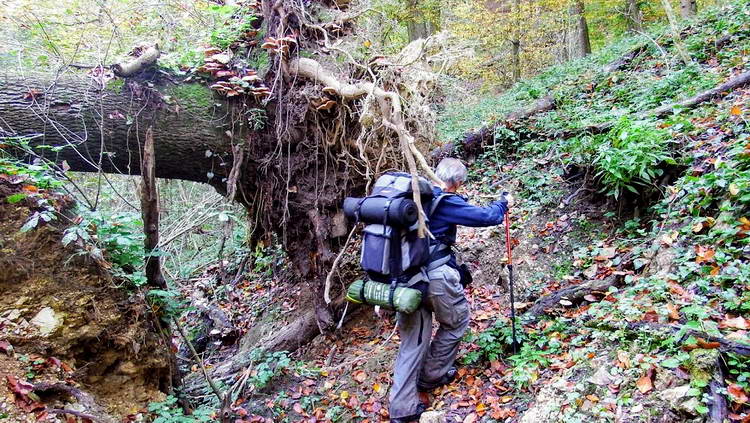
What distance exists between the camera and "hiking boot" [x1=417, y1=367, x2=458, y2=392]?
15.1ft

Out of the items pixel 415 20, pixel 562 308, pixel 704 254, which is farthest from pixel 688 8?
pixel 562 308

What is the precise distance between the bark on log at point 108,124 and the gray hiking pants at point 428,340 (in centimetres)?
351

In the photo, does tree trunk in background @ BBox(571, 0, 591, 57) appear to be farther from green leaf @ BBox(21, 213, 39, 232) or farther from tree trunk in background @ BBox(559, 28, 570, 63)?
green leaf @ BBox(21, 213, 39, 232)

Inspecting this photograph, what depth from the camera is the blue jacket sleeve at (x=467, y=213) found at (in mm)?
4090

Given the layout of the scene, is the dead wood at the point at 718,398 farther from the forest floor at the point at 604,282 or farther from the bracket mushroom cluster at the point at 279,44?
the bracket mushroom cluster at the point at 279,44

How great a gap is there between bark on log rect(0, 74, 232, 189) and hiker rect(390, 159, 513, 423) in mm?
3302

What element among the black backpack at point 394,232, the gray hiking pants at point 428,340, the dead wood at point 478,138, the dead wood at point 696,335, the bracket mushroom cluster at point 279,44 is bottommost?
the gray hiking pants at point 428,340

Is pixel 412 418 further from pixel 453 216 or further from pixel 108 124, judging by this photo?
pixel 108 124

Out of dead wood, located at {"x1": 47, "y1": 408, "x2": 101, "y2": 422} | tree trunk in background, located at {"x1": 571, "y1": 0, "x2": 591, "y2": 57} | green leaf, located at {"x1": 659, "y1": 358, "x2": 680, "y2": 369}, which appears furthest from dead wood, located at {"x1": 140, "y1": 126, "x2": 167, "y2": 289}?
tree trunk in background, located at {"x1": 571, "y1": 0, "x2": 591, "y2": 57}

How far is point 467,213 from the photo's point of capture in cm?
414

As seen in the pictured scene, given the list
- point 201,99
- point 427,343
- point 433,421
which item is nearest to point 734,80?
point 427,343

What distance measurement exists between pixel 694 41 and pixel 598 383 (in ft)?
25.4

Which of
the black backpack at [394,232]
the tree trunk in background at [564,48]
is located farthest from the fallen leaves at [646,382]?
the tree trunk in background at [564,48]

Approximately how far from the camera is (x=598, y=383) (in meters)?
3.38
